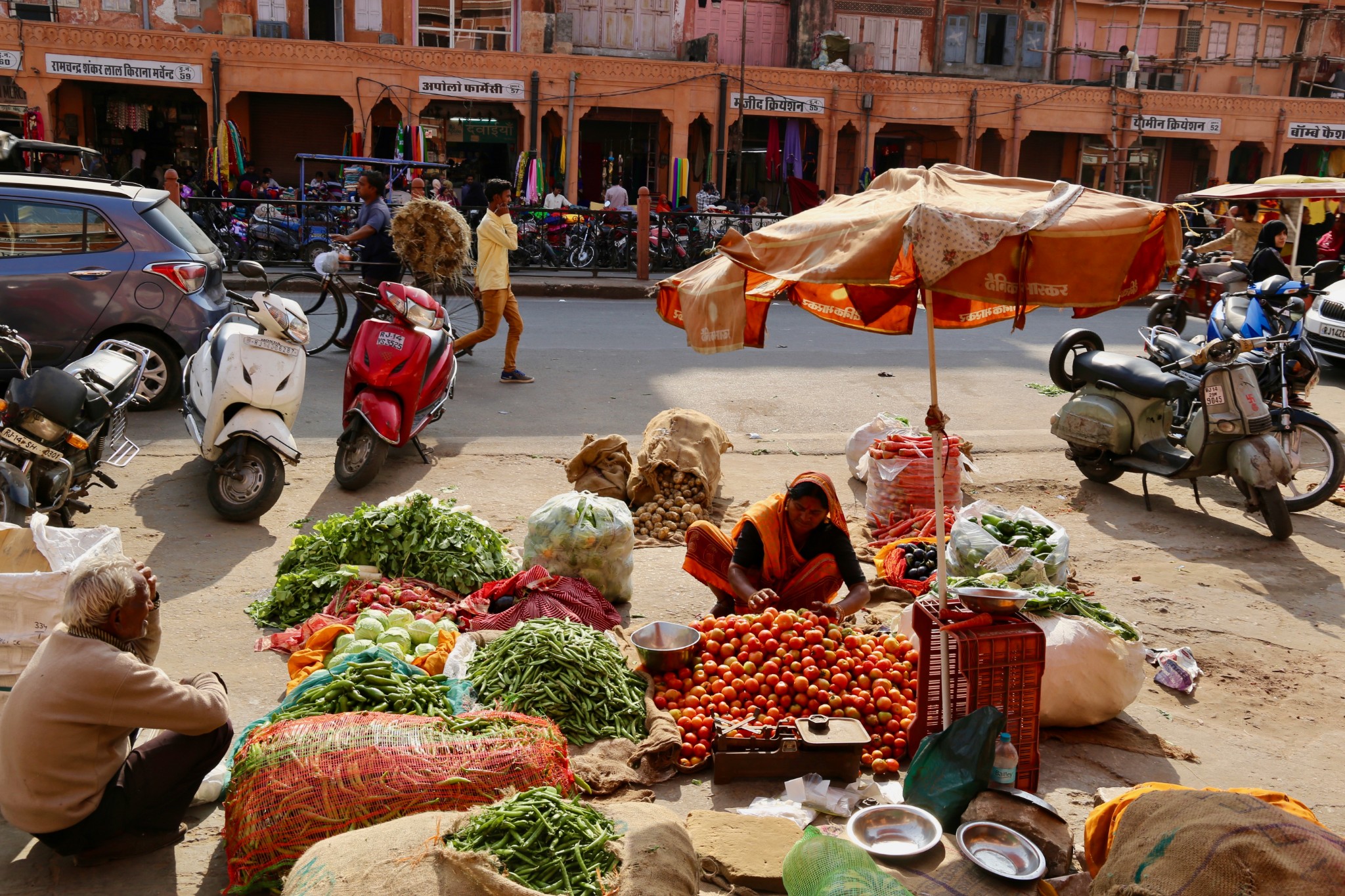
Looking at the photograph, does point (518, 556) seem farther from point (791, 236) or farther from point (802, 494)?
point (791, 236)

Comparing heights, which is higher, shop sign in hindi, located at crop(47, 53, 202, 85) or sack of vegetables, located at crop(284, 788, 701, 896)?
shop sign in hindi, located at crop(47, 53, 202, 85)

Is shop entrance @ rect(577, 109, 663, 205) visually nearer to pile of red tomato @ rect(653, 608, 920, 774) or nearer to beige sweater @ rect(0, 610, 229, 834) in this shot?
pile of red tomato @ rect(653, 608, 920, 774)

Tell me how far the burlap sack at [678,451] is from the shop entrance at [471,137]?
20.3m

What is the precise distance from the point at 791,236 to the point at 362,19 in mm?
25024

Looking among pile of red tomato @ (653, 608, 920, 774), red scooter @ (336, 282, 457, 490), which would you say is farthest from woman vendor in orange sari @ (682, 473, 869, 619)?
red scooter @ (336, 282, 457, 490)

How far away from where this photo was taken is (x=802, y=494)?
4969 millimetres

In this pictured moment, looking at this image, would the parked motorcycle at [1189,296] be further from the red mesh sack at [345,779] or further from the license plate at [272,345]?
the red mesh sack at [345,779]

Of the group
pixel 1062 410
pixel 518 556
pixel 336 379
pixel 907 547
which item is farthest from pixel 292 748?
pixel 336 379

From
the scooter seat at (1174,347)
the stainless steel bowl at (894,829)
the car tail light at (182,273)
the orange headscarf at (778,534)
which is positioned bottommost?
the stainless steel bowl at (894,829)

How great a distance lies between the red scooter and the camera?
7098 mm

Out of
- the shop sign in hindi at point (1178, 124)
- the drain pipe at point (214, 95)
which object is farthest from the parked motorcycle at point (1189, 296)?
the drain pipe at point (214, 95)

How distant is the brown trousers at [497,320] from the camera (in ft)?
32.8

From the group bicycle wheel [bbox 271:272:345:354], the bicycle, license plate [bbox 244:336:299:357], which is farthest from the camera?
bicycle wheel [bbox 271:272:345:354]

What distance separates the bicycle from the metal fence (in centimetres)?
349
